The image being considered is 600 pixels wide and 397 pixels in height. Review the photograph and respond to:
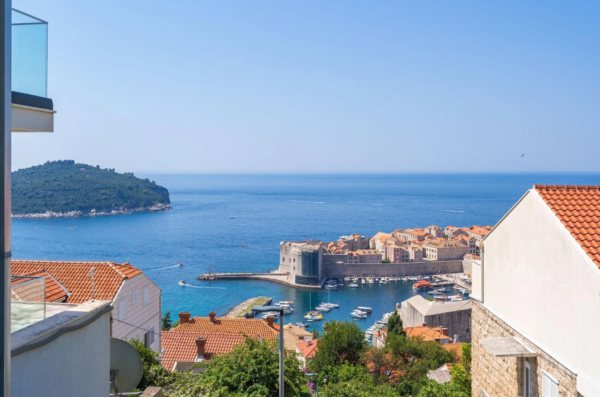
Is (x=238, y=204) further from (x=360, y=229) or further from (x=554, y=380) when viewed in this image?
(x=554, y=380)

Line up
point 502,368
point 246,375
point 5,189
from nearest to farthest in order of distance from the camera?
1. point 5,189
2. point 502,368
3. point 246,375

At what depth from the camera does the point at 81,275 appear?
1016 centimetres

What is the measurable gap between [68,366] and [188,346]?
36.7 ft

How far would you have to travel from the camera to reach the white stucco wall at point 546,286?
3.99m

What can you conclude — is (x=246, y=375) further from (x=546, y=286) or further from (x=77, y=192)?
(x=77, y=192)

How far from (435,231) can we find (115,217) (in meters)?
67.1

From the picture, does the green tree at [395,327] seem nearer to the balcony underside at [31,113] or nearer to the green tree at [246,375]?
the green tree at [246,375]

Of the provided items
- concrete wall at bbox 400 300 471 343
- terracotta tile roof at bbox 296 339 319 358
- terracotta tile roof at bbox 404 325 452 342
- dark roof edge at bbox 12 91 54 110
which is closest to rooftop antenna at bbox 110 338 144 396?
dark roof edge at bbox 12 91 54 110

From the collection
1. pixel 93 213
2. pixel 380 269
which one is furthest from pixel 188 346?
pixel 93 213

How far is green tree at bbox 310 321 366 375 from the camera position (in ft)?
56.3

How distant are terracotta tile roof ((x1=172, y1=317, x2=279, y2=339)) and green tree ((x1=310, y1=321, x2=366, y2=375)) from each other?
71.8 inches

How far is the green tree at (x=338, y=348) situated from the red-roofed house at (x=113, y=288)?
735cm

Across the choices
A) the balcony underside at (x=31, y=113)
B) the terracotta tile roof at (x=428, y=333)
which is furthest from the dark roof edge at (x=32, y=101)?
the terracotta tile roof at (x=428, y=333)

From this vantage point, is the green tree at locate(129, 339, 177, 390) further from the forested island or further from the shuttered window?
the forested island
